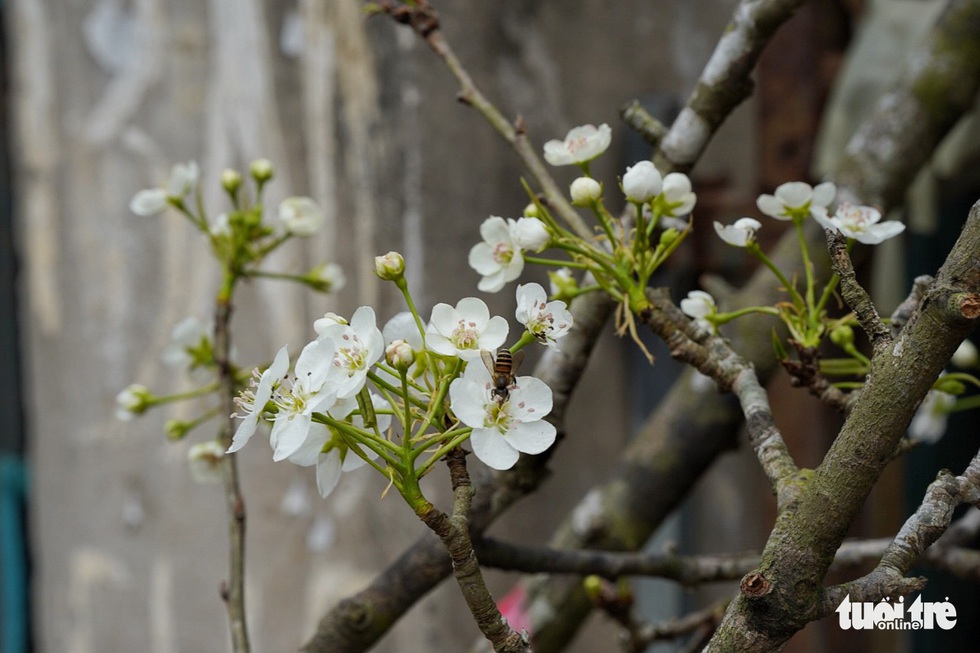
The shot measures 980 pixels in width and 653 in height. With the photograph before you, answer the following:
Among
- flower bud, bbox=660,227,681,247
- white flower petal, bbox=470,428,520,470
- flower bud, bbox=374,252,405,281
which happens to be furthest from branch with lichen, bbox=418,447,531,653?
flower bud, bbox=660,227,681,247

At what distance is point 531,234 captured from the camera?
59 centimetres

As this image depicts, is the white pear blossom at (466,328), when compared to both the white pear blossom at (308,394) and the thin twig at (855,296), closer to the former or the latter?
the white pear blossom at (308,394)

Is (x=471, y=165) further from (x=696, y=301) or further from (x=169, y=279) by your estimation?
(x=696, y=301)

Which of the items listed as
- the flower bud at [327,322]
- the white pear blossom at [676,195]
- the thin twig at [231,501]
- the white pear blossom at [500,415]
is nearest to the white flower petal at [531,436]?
the white pear blossom at [500,415]

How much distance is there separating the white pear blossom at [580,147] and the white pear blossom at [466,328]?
0.18 m

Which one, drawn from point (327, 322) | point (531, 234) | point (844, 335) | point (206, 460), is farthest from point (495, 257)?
point (206, 460)

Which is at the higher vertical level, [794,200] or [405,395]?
[794,200]

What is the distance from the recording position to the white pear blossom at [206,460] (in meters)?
0.84

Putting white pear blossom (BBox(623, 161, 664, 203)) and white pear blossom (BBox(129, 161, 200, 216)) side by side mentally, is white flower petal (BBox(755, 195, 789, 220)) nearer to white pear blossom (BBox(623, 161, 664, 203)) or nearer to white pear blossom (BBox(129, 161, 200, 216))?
white pear blossom (BBox(623, 161, 664, 203))

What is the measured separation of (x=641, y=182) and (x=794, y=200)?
0.42ft

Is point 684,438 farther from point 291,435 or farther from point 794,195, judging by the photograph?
point 291,435

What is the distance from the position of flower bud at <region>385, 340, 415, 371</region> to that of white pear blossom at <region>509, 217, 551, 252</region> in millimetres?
145

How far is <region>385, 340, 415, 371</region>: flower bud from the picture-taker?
47 cm

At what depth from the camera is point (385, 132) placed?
1.57 metres
